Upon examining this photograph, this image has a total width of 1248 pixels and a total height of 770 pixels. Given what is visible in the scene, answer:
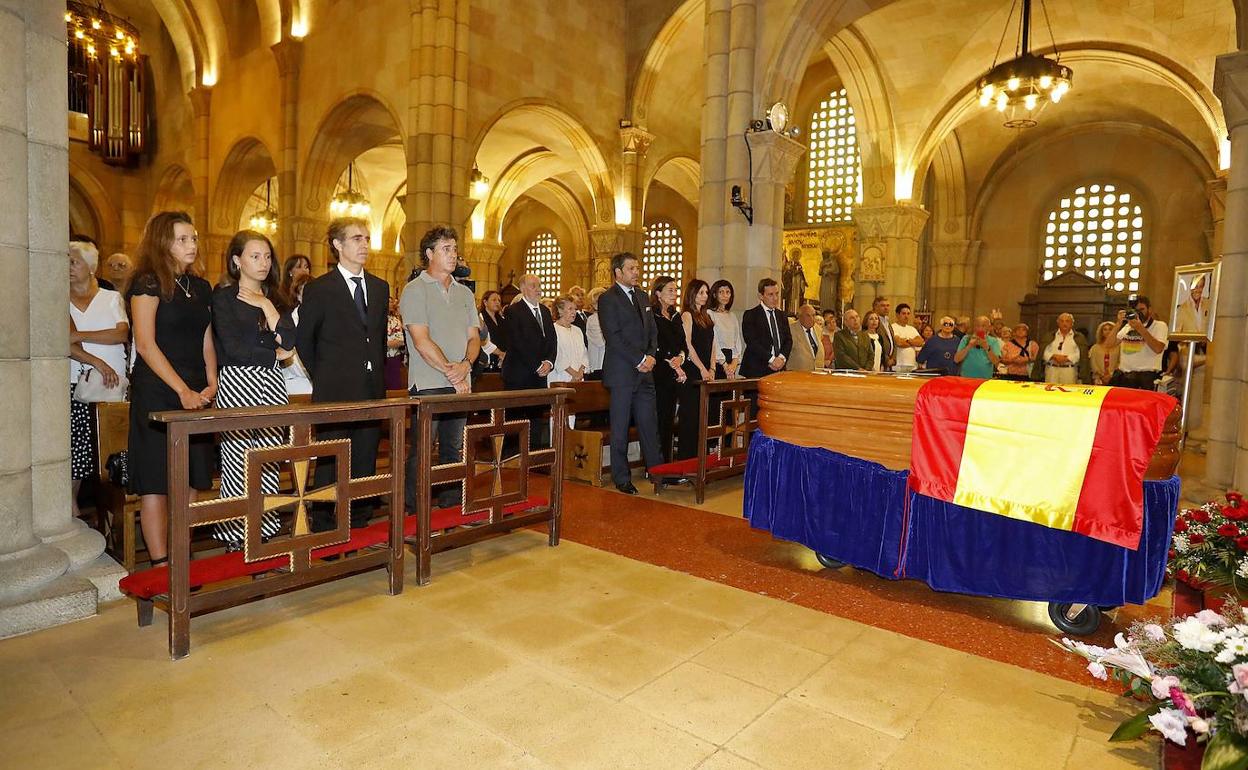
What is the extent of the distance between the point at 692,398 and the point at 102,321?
4.17m

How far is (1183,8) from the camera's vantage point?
10.3 m

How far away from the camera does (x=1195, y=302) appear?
543cm

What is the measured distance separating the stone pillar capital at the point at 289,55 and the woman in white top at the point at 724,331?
479 inches

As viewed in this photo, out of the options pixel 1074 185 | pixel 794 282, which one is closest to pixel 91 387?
pixel 794 282

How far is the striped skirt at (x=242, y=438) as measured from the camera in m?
3.35

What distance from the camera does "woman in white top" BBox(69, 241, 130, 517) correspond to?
3996 millimetres

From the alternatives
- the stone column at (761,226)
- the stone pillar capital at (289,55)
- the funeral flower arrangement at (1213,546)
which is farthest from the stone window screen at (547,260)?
the funeral flower arrangement at (1213,546)

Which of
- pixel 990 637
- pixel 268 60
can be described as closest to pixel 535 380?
pixel 990 637

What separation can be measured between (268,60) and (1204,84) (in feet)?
55.8

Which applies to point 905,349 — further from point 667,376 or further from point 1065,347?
point 667,376

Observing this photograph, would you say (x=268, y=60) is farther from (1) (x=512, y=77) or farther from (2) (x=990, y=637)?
(2) (x=990, y=637)

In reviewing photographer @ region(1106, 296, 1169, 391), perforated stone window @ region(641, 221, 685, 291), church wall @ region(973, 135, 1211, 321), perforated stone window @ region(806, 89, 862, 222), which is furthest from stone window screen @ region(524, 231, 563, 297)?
photographer @ region(1106, 296, 1169, 391)

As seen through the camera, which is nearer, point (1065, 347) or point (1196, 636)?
point (1196, 636)

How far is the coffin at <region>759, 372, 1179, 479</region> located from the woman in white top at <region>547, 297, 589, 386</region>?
2.78 meters
